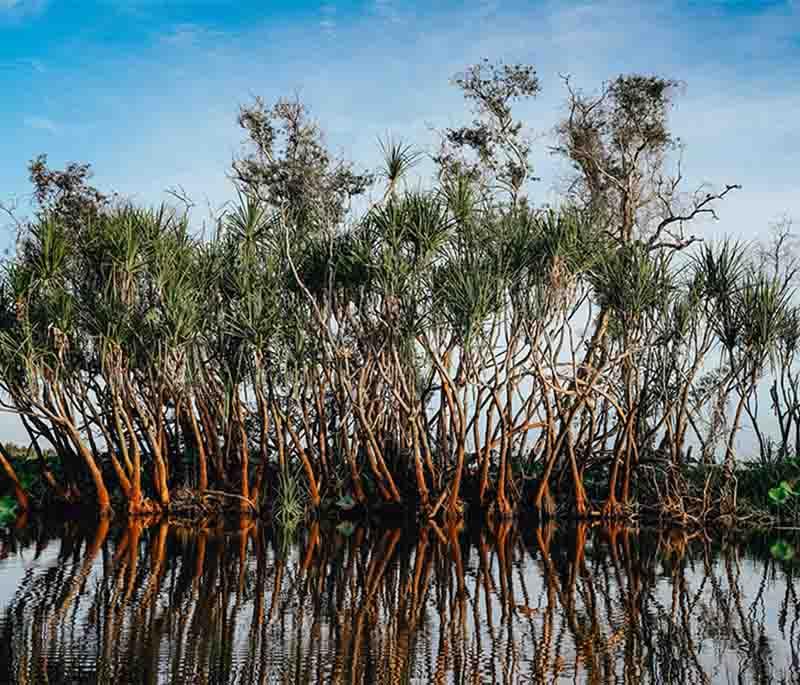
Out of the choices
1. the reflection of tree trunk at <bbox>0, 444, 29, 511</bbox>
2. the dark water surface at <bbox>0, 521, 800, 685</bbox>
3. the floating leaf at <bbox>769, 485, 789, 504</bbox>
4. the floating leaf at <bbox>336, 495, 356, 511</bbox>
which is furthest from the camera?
the reflection of tree trunk at <bbox>0, 444, 29, 511</bbox>

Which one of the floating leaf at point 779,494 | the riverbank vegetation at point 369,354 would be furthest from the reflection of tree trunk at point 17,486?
the floating leaf at point 779,494

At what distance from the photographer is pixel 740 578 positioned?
33.6 ft

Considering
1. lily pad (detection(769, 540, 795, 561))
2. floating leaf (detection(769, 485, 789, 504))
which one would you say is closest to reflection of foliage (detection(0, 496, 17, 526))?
lily pad (detection(769, 540, 795, 561))

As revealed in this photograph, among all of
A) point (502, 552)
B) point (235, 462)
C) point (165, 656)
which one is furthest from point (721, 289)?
point (165, 656)

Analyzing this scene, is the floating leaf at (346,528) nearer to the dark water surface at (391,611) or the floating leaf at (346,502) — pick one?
the floating leaf at (346,502)

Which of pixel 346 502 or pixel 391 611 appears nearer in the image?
pixel 391 611

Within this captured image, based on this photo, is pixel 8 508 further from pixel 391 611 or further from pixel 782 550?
pixel 782 550

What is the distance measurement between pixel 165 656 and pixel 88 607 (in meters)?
1.94

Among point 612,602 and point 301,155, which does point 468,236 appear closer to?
point 301,155

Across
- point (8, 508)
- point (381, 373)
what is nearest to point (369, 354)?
point (381, 373)

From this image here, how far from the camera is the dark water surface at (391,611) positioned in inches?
236

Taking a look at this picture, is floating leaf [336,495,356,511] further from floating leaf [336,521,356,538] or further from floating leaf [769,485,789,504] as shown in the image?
floating leaf [769,485,789,504]

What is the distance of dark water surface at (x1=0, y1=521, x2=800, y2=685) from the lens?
236 inches

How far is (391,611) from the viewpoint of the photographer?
792 cm
